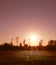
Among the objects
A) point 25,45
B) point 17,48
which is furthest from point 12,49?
point 25,45

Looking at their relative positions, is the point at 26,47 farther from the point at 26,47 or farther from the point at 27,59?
the point at 27,59

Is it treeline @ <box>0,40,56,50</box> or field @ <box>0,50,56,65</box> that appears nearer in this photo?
field @ <box>0,50,56,65</box>

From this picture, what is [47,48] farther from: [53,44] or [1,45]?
[1,45]

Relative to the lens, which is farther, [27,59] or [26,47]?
[26,47]

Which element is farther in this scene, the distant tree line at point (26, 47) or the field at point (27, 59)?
Result: the distant tree line at point (26, 47)

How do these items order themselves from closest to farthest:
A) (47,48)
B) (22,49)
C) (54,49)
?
(54,49), (47,48), (22,49)

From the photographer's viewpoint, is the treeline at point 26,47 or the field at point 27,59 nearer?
the field at point 27,59

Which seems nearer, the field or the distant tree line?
the field

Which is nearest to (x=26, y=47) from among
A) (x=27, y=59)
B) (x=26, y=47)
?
(x=26, y=47)

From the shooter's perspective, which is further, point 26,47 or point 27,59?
point 26,47

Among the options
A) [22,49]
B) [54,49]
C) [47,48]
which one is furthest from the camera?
[22,49]

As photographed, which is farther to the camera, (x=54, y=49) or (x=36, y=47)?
(x=36, y=47)

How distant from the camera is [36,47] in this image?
497ft

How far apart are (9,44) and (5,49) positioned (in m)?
11.8
